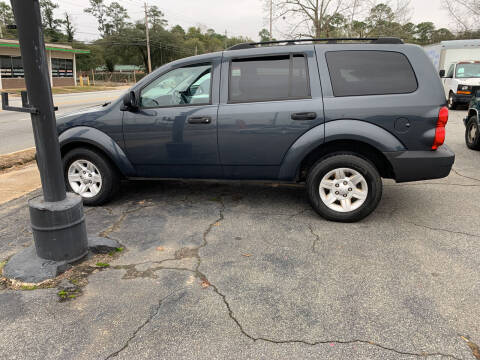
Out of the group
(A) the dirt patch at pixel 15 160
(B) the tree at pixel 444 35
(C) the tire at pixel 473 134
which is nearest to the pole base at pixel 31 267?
(A) the dirt patch at pixel 15 160

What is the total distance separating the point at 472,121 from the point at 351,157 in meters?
5.84

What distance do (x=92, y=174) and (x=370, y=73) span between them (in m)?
3.48

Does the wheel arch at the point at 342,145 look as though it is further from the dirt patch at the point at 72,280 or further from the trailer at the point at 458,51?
the trailer at the point at 458,51

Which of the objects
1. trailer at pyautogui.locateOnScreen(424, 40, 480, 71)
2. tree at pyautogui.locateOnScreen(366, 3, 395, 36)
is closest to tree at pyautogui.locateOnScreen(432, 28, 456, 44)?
tree at pyautogui.locateOnScreen(366, 3, 395, 36)

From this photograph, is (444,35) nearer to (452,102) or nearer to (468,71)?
(468,71)


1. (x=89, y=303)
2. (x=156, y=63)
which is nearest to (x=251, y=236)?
(x=89, y=303)

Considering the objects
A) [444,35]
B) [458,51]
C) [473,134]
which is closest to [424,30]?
[444,35]

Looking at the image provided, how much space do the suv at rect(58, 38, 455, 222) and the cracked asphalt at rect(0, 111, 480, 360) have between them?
0.52 m

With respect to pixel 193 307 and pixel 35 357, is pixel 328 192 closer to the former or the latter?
pixel 193 307

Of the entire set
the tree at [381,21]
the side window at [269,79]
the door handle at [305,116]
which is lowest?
the door handle at [305,116]

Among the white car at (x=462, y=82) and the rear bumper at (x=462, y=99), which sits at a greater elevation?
the white car at (x=462, y=82)

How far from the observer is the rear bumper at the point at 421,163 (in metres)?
4.08

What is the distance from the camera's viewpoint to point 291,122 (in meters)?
4.24

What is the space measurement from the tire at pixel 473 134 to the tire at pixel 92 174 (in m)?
7.20
